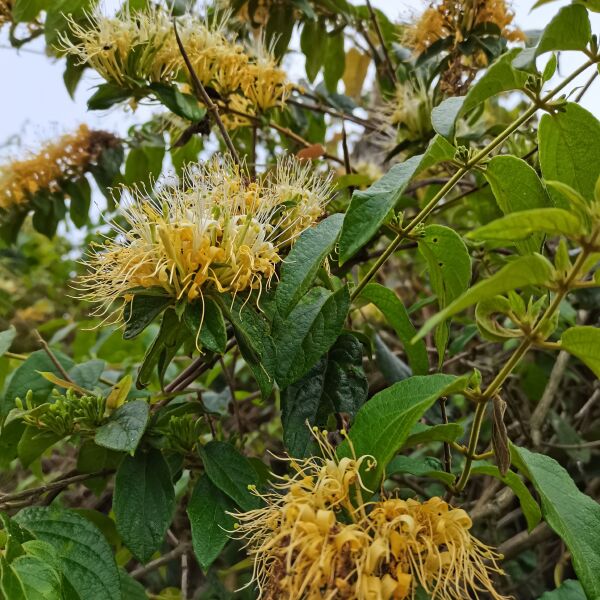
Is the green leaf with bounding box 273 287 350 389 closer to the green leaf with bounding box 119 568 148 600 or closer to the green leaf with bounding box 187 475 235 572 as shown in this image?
the green leaf with bounding box 187 475 235 572

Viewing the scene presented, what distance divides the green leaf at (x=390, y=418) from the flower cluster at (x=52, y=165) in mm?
942

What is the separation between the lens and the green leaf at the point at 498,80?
2.16 ft

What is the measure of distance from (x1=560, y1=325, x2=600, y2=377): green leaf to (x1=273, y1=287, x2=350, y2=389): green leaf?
0.24m

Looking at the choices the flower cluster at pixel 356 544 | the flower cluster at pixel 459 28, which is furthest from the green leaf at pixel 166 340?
the flower cluster at pixel 459 28

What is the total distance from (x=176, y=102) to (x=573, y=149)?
614 mm

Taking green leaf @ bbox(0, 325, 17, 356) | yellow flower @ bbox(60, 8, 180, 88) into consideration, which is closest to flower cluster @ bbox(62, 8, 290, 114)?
yellow flower @ bbox(60, 8, 180, 88)

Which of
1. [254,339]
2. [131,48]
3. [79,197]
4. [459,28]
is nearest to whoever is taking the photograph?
[254,339]

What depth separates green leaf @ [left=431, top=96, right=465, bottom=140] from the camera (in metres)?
0.68

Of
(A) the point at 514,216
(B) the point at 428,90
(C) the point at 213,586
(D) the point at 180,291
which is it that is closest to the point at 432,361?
(B) the point at 428,90

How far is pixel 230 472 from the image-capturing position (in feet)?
2.85

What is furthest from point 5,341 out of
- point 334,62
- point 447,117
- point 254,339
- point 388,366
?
point 334,62

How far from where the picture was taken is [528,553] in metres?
1.40

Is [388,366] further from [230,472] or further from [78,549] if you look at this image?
[78,549]

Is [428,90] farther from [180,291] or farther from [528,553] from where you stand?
[528,553]
